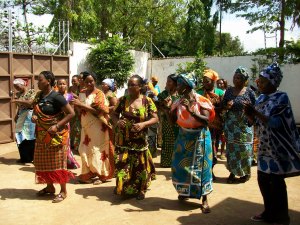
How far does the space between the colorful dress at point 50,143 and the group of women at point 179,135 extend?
1 cm

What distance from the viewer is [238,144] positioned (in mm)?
5539

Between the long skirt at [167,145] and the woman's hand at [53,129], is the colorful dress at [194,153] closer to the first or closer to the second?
the woman's hand at [53,129]

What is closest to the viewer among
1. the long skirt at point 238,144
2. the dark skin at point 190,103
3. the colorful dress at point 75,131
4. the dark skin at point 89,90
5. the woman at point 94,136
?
the dark skin at point 190,103

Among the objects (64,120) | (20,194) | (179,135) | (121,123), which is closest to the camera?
(179,135)

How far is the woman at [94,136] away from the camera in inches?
211

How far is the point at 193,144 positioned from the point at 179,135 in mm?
225

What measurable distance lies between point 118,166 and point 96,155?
0.79 meters

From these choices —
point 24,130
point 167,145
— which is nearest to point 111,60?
point 24,130

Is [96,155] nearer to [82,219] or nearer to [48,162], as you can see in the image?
[48,162]

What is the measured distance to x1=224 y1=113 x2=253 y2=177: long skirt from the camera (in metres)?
5.49

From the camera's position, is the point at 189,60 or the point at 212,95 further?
the point at 189,60

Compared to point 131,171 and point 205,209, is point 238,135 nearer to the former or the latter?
point 205,209

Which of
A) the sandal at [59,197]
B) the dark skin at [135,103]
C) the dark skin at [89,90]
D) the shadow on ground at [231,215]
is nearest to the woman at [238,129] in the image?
the shadow on ground at [231,215]

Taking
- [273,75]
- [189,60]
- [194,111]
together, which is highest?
[189,60]
